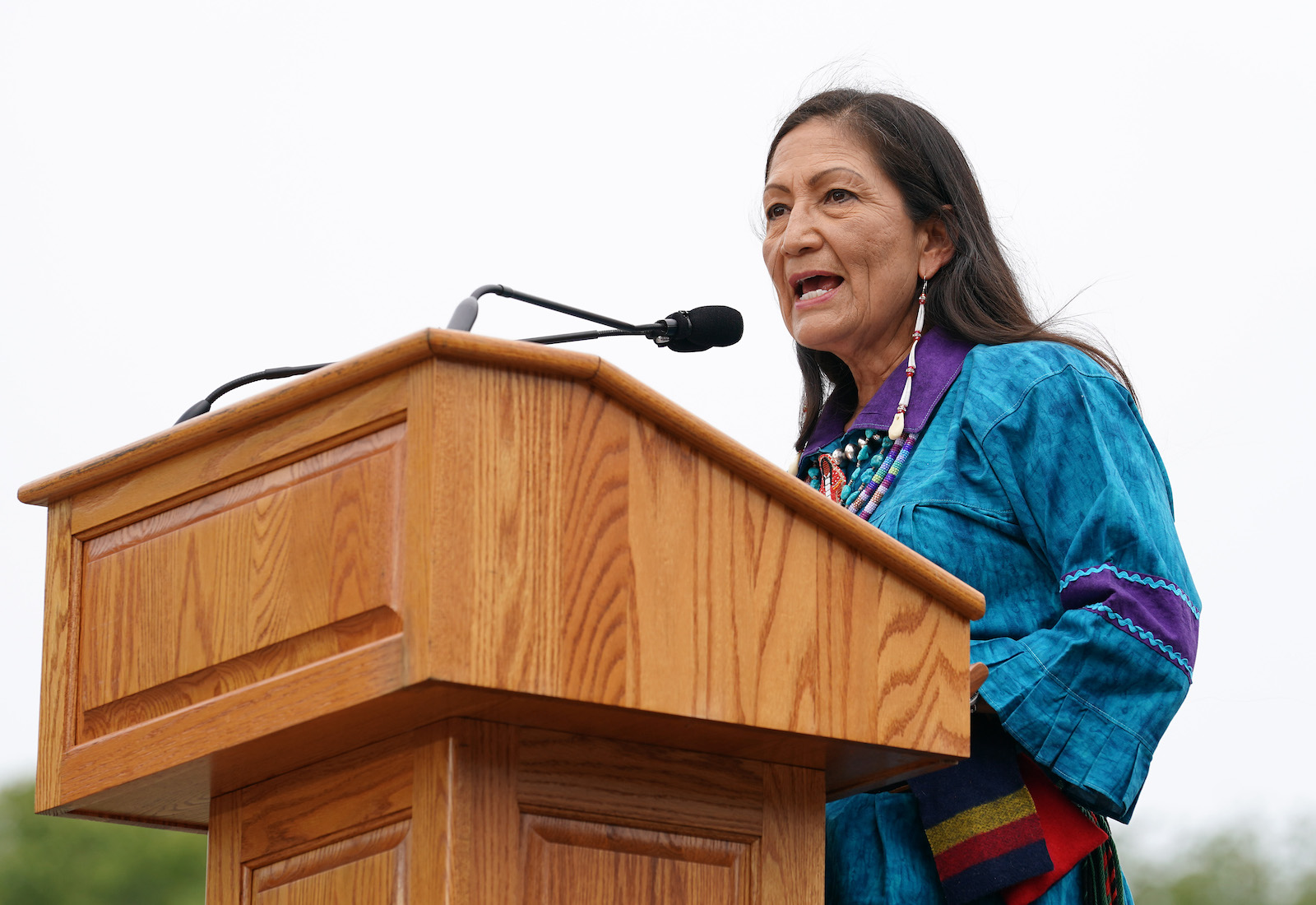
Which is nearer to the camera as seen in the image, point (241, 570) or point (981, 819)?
point (241, 570)

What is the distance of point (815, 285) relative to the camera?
8.73 ft

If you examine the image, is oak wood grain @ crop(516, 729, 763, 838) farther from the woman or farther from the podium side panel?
the woman

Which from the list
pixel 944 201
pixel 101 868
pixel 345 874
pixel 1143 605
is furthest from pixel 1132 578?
pixel 101 868

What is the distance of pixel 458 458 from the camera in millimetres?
1404

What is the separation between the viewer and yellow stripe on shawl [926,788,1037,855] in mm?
1955

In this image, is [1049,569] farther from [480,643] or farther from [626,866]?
[480,643]

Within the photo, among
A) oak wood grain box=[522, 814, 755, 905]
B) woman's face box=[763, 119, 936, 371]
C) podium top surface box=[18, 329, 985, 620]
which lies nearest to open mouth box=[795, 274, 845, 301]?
woman's face box=[763, 119, 936, 371]

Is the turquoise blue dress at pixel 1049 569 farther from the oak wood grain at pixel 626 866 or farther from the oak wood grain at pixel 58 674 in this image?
the oak wood grain at pixel 58 674

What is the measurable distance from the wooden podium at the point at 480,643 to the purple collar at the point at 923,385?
74 centimetres

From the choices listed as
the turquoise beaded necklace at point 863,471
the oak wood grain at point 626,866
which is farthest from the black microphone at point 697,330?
the oak wood grain at point 626,866

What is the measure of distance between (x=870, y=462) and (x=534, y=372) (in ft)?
3.73

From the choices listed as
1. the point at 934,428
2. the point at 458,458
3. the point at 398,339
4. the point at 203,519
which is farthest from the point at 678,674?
the point at 934,428

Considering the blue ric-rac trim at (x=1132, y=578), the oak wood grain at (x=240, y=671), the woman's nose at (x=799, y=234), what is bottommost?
the oak wood grain at (x=240, y=671)

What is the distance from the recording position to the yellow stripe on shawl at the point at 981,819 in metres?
1.96
